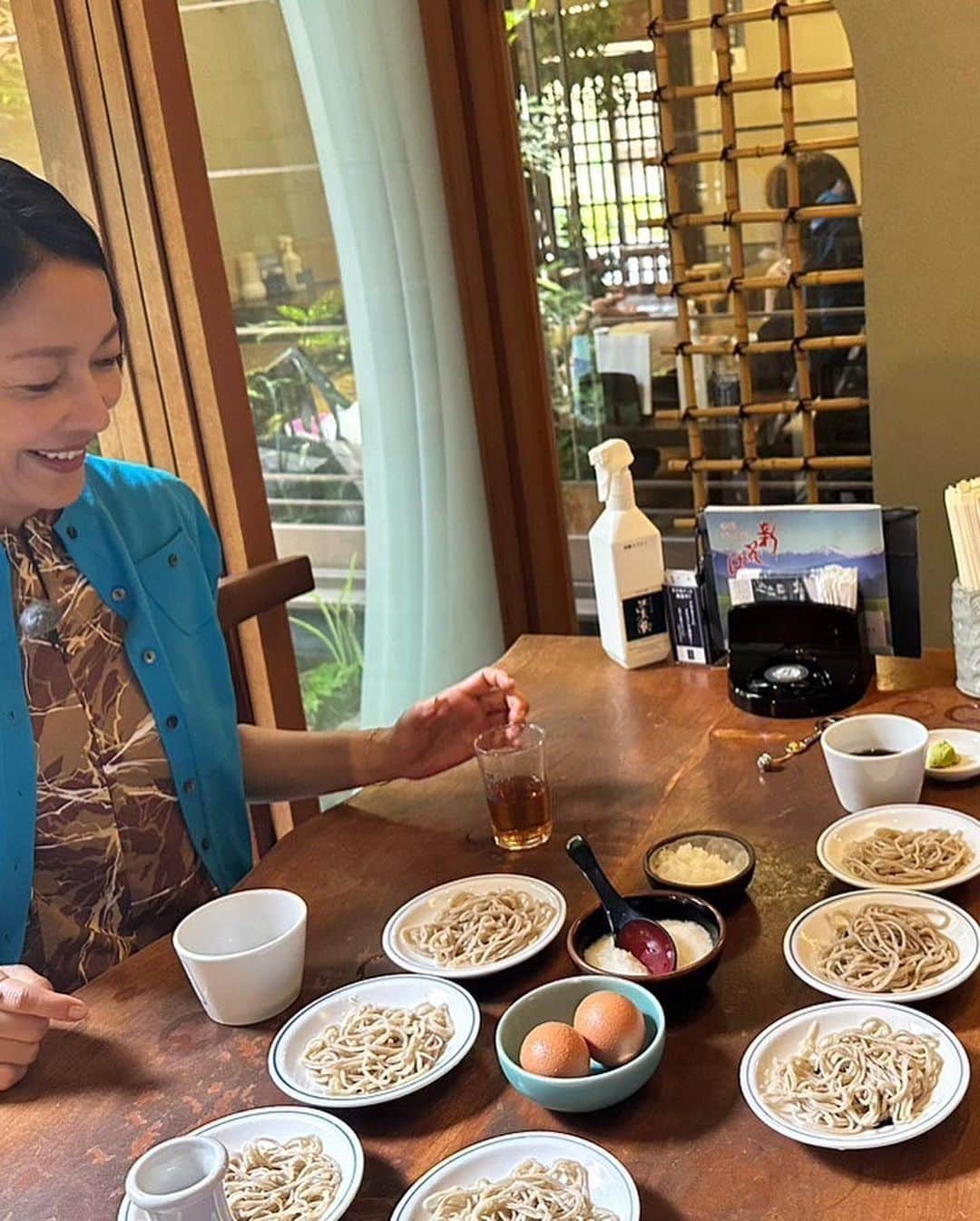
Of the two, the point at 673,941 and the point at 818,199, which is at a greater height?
the point at 818,199

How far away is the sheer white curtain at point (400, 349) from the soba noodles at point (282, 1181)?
5.89ft

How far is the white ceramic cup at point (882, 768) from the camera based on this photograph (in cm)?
128

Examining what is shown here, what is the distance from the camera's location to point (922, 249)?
2.27 m

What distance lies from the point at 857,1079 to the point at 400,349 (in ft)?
6.56

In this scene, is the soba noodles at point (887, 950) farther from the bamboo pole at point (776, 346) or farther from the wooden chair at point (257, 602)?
the bamboo pole at point (776, 346)

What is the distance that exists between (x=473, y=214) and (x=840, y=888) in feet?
6.33

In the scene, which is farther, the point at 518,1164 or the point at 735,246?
the point at 735,246

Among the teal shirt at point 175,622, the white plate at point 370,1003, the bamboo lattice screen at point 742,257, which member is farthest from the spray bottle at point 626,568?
the bamboo lattice screen at point 742,257

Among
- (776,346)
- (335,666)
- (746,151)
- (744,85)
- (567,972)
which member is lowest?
(335,666)

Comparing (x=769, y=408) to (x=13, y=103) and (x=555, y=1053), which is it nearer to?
(x=13, y=103)

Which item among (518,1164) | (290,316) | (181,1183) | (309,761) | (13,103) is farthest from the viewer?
(290,316)

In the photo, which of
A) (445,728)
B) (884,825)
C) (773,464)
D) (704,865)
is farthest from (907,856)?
(773,464)

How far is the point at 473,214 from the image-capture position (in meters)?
2.72

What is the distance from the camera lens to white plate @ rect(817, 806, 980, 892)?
3.90ft
